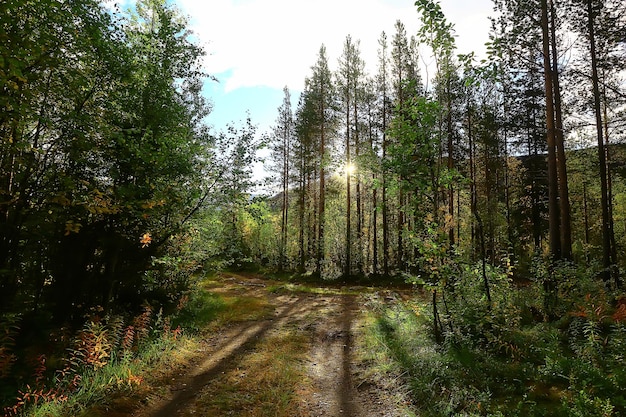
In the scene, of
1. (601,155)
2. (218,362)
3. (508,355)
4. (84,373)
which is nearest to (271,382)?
(218,362)

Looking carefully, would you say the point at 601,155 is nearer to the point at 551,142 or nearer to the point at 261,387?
the point at 551,142

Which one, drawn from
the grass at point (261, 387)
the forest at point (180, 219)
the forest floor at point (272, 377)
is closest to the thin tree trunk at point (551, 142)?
the forest at point (180, 219)

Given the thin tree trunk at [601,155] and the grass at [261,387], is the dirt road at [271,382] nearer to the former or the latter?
A: the grass at [261,387]

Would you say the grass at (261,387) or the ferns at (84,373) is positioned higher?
the ferns at (84,373)

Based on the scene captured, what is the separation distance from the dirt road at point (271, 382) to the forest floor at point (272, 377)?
2 cm

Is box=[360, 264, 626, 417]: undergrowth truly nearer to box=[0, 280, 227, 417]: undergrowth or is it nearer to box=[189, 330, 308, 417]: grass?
box=[189, 330, 308, 417]: grass

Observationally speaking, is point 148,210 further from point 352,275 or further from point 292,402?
point 352,275

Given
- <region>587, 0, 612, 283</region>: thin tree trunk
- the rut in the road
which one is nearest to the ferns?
the rut in the road

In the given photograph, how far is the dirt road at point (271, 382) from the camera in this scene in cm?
539

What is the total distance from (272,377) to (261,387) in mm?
434

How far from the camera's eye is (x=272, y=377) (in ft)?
21.6

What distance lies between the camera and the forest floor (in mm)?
5355

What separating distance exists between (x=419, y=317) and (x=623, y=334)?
4242 mm

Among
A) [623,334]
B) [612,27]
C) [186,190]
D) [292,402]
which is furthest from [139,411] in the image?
[612,27]
